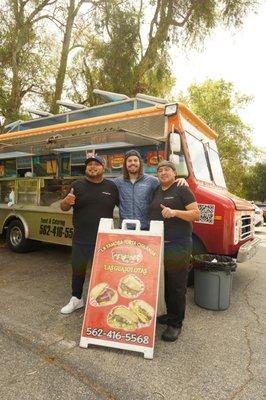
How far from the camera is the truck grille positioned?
18.2 feet

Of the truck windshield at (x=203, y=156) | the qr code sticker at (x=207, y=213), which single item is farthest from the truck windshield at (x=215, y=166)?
the qr code sticker at (x=207, y=213)

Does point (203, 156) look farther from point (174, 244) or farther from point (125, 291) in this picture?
point (125, 291)

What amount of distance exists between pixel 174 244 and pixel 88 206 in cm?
112

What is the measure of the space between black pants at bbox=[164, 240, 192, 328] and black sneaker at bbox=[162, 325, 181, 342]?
54 mm

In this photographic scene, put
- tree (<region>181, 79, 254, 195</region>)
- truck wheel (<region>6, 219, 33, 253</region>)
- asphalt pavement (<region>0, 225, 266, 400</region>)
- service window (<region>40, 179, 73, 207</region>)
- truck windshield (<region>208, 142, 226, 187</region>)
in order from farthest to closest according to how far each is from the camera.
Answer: tree (<region>181, 79, 254, 195</region>) < truck wheel (<region>6, 219, 33, 253</region>) < service window (<region>40, 179, 73, 207</region>) < truck windshield (<region>208, 142, 226, 187</region>) < asphalt pavement (<region>0, 225, 266, 400</region>)

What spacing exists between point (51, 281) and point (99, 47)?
10.7 metres

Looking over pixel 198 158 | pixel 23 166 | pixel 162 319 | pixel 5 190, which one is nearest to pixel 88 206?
pixel 162 319

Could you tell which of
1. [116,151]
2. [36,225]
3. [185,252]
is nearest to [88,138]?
[116,151]

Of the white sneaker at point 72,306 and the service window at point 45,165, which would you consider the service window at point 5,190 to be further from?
the white sneaker at point 72,306

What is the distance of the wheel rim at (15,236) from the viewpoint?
7734 millimetres

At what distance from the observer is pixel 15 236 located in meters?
7.88

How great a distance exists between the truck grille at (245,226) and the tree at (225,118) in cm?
2694

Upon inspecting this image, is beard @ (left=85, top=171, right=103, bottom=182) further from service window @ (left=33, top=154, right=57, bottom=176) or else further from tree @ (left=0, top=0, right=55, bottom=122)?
tree @ (left=0, top=0, right=55, bottom=122)

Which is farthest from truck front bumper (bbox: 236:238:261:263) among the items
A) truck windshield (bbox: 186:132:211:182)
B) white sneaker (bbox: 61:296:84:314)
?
white sneaker (bbox: 61:296:84:314)
